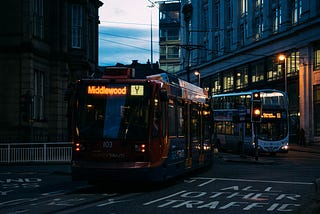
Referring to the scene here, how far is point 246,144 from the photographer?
130ft

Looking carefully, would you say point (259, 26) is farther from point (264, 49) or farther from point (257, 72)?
point (257, 72)

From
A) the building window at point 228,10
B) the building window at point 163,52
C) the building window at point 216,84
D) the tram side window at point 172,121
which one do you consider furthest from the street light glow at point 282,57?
the building window at point 163,52

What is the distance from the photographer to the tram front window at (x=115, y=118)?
16.2 metres

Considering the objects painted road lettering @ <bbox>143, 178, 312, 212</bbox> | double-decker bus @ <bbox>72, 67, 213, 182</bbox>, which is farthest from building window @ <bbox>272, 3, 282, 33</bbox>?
double-decker bus @ <bbox>72, 67, 213, 182</bbox>

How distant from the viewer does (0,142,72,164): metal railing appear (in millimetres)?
30516

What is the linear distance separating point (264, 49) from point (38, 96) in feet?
105

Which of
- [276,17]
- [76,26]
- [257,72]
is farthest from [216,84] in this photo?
[76,26]

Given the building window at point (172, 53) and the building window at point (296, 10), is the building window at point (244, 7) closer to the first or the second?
the building window at point (296, 10)

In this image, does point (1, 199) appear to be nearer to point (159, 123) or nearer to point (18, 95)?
point (159, 123)

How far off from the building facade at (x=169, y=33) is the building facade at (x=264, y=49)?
38202mm

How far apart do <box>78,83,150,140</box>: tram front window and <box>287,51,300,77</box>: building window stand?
40.6 meters

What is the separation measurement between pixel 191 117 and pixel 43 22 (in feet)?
58.4

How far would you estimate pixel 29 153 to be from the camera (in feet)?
100

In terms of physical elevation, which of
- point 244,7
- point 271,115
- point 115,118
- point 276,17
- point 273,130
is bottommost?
point 273,130
